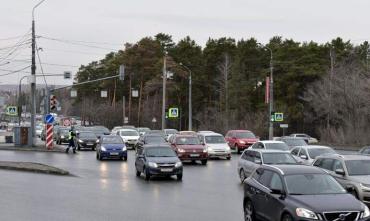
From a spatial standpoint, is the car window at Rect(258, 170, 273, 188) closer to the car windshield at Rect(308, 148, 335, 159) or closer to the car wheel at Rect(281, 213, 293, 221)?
the car wheel at Rect(281, 213, 293, 221)

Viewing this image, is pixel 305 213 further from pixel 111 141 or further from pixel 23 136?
pixel 23 136

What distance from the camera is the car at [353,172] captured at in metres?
15.0

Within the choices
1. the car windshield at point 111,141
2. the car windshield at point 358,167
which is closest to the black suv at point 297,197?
the car windshield at point 358,167

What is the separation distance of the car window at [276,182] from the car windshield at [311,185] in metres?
0.17

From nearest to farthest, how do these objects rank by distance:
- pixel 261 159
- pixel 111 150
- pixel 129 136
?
pixel 261 159, pixel 111 150, pixel 129 136

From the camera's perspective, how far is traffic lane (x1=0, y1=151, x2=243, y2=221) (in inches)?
586

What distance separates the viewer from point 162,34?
107250mm

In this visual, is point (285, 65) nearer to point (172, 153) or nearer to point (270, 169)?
point (172, 153)

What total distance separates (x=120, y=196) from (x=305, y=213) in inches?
376

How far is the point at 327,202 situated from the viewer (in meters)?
10.7

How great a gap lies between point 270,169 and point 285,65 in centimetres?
7440

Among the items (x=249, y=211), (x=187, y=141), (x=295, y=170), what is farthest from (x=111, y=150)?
(x=295, y=170)

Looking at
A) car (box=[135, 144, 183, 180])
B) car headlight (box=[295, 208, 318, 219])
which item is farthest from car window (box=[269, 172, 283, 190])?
car (box=[135, 144, 183, 180])

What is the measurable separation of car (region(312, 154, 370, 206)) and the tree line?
45146mm
